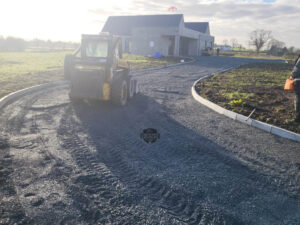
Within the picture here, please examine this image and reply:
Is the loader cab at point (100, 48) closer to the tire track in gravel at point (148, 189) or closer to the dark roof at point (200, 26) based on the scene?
the tire track in gravel at point (148, 189)

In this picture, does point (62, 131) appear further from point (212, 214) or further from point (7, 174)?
point (212, 214)

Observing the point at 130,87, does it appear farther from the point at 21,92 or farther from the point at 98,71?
the point at 21,92

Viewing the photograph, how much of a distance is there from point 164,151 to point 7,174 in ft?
9.90

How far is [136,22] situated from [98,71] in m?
33.8

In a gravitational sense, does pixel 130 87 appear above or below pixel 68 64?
below

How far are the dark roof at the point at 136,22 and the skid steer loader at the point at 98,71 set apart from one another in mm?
28085

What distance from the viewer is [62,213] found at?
10.3 ft

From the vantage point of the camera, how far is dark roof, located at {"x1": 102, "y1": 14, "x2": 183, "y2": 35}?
114 feet

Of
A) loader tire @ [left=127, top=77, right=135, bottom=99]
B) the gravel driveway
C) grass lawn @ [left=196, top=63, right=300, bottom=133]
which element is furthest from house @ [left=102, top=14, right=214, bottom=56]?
the gravel driveway

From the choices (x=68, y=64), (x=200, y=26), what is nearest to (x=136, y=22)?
(x=200, y=26)

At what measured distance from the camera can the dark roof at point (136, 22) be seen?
114 feet

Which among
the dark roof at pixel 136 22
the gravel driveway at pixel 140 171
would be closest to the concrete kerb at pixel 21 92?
the gravel driveway at pixel 140 171

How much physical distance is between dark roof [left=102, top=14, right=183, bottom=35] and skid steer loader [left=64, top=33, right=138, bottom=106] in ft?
92.1

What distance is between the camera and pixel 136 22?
126 feet
